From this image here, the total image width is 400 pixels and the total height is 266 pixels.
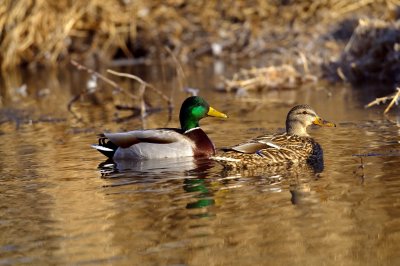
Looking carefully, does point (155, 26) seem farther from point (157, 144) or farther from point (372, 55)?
point (157, 144)

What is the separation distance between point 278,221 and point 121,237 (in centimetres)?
107

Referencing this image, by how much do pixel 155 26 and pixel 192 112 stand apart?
16.6 metres

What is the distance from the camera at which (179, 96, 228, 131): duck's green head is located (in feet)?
37.1

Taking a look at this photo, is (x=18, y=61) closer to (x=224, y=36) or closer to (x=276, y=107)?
(x=224, y=36)

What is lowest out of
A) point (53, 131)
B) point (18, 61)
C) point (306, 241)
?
point (306, 241)

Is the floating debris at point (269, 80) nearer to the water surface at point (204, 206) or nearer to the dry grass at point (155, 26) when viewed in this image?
the water surface at point (204, 206)

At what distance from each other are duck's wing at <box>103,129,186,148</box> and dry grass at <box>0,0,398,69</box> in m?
13.9

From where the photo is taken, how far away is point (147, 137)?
10.8 m

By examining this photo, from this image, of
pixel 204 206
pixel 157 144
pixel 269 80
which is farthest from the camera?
pixel 269 80

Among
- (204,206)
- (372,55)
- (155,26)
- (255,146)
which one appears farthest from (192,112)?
(155,26)

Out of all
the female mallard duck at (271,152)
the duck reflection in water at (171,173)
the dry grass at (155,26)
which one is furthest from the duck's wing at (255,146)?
the dry grass at (155,26)

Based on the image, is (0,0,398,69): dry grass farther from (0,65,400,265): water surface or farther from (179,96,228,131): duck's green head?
(179,96,228,131): duck's green head

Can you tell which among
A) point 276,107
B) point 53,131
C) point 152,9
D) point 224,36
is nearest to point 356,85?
point 276,107

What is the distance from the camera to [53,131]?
1368 centimetres
